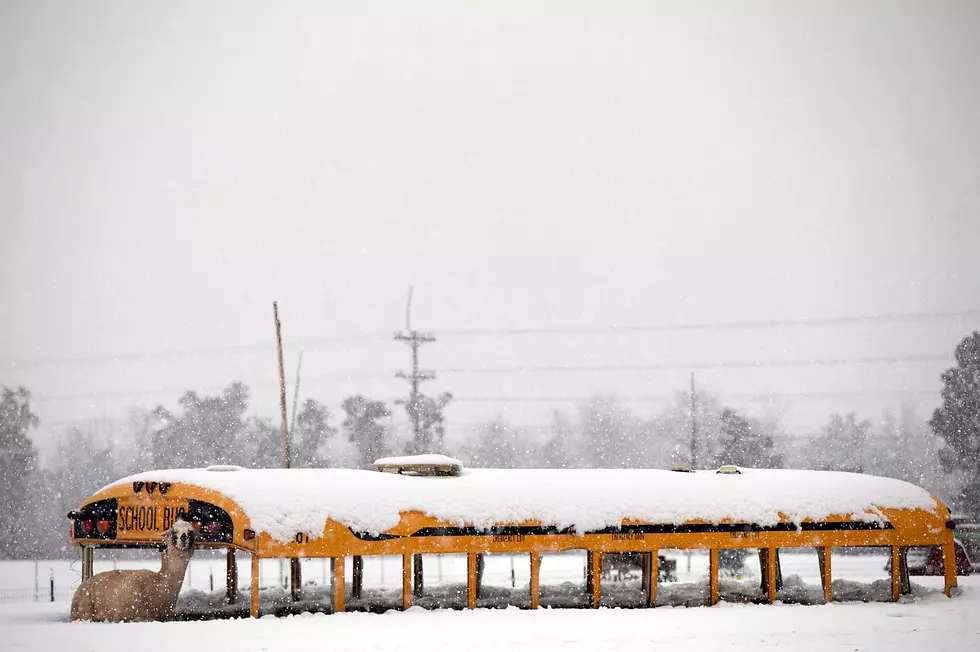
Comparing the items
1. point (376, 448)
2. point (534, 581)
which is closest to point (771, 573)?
point (534, 581)

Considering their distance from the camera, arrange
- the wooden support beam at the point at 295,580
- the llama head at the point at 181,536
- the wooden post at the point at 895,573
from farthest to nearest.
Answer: the wooden support beam at the point at 295,580, the wooden post at the point at 895,573, the llama head at the point at 181,536

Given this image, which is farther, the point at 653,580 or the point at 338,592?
the point at 653,580

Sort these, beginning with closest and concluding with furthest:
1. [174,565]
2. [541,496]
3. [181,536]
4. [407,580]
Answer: [181,536] < [174,565] < [407,580] < [541,496]

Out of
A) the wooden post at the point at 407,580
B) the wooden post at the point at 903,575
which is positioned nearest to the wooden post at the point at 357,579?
the wooden post at the point at 407,580

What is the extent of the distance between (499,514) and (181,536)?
607cm

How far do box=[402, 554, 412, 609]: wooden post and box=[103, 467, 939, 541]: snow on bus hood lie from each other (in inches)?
36.5

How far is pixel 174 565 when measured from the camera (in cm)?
2006

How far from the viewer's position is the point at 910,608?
72.0 ft

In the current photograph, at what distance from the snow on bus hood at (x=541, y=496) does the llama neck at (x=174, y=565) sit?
1.39m

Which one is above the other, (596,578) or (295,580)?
(596,578)

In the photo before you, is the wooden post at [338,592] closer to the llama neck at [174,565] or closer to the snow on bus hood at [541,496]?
the snow on bus hood at [541,496]

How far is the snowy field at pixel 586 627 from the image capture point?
17219 mm

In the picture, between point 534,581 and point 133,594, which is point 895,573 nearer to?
point 534,581

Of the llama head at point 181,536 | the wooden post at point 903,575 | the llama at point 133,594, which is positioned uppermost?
the llama head at point 181,536
